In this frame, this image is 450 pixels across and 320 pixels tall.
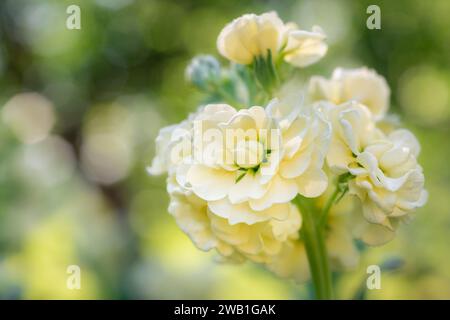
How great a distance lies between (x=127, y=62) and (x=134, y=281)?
1374mm

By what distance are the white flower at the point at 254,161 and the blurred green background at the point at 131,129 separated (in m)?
0.67

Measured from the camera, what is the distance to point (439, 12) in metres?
2.21

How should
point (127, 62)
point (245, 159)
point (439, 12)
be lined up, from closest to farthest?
point (245, 159)
point (439, 12)
point (127, 62)

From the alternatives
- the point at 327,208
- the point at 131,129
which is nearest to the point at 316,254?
the point at 327,208

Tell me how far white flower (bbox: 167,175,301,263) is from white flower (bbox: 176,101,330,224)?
23 mm

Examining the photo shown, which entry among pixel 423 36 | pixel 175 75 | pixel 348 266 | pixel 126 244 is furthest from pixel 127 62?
pixel 348 266

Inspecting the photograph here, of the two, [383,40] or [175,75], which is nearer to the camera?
[383,40]

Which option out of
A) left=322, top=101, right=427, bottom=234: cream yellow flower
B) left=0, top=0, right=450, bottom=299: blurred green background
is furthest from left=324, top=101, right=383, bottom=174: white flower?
left=0, top=0, right=450, bottom=299: blurred green background

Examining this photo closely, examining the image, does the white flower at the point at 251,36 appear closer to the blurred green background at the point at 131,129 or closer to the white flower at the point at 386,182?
the white flower at the point at 386,182

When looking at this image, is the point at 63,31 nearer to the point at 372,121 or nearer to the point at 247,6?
the point at 247,6

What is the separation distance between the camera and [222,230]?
1.68 ft

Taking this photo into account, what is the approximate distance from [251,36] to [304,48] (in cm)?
7

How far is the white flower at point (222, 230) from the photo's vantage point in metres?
0.52

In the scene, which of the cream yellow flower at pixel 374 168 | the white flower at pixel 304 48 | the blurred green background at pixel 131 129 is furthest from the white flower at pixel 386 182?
the blurred green background at pixel 131 129
